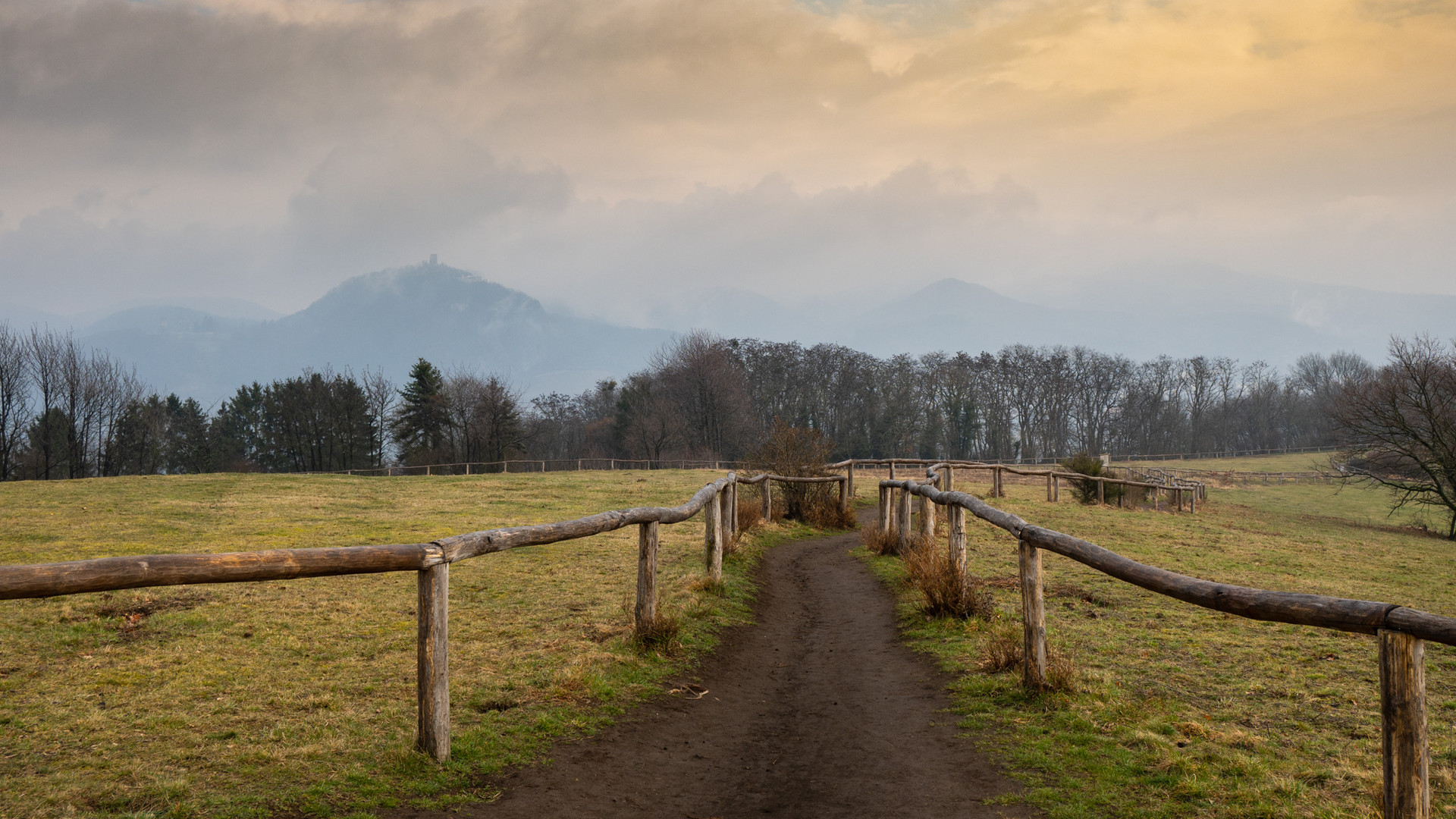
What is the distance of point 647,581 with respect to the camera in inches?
298

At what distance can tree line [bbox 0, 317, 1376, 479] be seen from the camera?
59.4 metres

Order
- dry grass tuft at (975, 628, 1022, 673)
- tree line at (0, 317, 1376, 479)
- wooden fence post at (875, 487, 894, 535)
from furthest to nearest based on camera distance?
tree line at (0, 317, 1376, 479) < wooden fence post at (875, 487, 894, 535) < dry grass tuft at (975, 628, 1022, 673)

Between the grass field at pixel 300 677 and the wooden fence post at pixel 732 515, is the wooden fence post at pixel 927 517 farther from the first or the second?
the wooden fence post at pixel 732 515


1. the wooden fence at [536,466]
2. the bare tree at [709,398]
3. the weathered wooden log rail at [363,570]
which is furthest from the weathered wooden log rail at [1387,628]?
the bare tree at [709,398]

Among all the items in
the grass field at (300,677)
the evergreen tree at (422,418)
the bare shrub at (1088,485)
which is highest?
the evergreen tree at (422,418)

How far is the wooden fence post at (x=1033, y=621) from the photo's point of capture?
6.25 meters

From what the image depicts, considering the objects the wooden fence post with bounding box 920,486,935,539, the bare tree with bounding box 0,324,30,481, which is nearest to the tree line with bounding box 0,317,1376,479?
the bare tree with bounding box 0,324,30,481

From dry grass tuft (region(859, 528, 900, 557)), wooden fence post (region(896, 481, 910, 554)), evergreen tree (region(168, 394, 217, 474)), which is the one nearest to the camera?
wooden fence post (region(896, 481, 910, 554))

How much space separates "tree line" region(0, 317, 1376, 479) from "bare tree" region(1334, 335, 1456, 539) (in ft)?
111

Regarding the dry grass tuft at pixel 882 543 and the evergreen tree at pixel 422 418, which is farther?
the evergreen tree at pixel 422 418

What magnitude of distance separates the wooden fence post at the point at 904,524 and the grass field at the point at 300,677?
9.21ft

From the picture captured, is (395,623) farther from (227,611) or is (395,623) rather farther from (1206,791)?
(1206,791)

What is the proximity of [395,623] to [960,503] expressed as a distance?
6620 millimetres

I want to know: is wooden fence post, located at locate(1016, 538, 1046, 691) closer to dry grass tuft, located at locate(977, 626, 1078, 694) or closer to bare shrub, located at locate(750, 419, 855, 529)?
dry grass tuft, located at locate(977, 626, 1078, 694)
